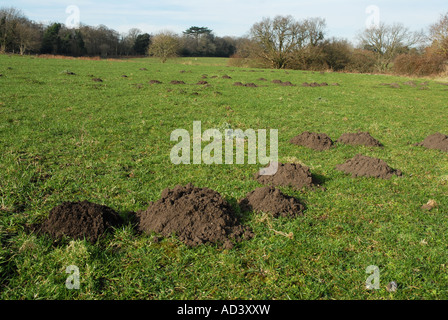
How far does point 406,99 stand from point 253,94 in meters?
10.3

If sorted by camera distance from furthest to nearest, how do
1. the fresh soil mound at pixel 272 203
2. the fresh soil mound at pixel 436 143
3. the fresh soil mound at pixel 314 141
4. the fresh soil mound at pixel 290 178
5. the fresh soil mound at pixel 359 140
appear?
1. the fresh soil mound at pixel 359 140
2. the fresh soil mound at pixel 436 143
3. the fresh soil mound at pixel 314 141
4. the fresh soil mound at pixel 290 178
5. the fresh soil mound at pixel 272 203

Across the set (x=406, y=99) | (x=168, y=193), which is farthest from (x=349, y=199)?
(x=406, y=99)

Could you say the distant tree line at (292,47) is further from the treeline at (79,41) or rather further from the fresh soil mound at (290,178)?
the fresh soil mound at (290,178)

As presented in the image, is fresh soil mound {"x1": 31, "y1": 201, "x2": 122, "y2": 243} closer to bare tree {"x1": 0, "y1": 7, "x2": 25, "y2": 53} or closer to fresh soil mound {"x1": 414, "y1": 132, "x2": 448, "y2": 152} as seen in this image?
Result: fresh soil mound {"x1": 414, "y1": 132, "x2": 448, "y2": 152}

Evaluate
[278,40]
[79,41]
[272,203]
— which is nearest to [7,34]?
[79,41]

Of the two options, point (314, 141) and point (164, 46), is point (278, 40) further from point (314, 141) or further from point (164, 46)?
point (314, 141)

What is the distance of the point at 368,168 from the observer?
24.1ft

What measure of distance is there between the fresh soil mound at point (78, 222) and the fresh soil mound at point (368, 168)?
5561 millimetres

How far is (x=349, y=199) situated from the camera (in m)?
6.04

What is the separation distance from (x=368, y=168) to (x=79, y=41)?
77881 millimetres

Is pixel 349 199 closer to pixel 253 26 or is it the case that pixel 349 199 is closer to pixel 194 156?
pixel 194 156

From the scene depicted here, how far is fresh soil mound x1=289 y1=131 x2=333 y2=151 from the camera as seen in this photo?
A: 31.4 feet

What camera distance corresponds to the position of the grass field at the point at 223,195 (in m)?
3.64

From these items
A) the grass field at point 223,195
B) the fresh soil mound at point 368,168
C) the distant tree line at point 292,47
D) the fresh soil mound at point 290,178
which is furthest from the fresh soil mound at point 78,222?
the distant tree line at point 292,47
